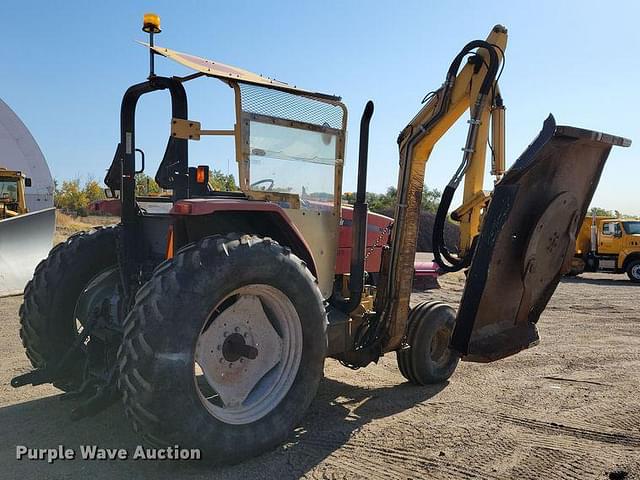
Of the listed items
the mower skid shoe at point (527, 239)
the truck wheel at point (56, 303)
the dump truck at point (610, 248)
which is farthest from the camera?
the dump truck at point (610, 248)

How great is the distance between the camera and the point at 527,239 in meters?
4.28

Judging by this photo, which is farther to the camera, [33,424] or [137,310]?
[33,424]

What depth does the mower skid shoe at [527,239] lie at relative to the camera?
4066 mm

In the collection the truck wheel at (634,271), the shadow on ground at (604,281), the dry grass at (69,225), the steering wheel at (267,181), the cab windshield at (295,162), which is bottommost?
the shadow on ground at (604,281)

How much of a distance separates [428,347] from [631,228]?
52.2 ft

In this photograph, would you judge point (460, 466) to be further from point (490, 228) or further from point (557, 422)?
point (490, 228)

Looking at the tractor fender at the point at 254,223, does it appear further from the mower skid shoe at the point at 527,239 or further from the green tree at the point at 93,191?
the green tree at the point at 93,191

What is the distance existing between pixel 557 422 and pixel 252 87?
314cm

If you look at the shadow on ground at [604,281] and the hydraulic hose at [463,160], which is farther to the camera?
the shadow on ground at [604,281]

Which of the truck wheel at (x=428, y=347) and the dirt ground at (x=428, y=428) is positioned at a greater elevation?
the truck wheel at (x=428, y=347)

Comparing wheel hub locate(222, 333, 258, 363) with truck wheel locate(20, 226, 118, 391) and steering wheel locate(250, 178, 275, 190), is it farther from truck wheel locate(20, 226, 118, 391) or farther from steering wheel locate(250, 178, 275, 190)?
truck wheel locate(20, 226, 118, 391)

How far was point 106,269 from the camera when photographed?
181 inches

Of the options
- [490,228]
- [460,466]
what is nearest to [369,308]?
[490,228]

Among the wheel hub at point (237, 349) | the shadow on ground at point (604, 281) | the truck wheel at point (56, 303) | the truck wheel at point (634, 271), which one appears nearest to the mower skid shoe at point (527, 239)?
the wheel hub at point (237, 349)
